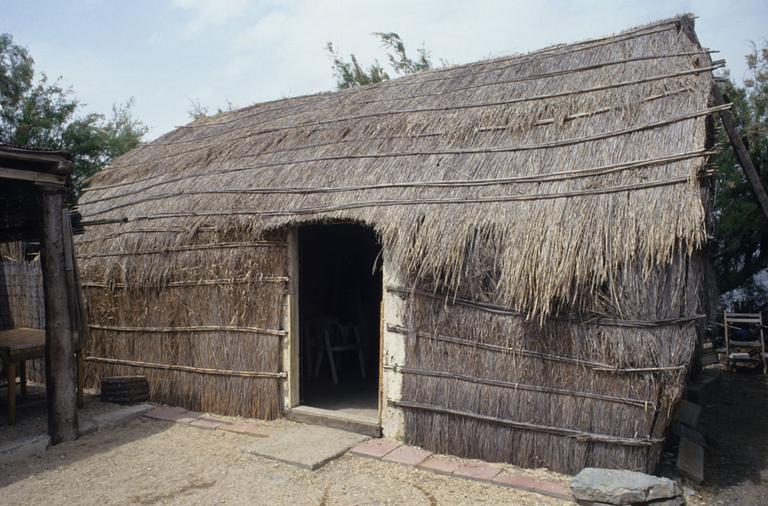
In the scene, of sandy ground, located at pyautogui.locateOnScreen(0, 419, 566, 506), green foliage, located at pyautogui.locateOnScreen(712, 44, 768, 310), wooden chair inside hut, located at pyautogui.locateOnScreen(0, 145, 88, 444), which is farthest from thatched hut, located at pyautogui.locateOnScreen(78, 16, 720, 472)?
green foliage, located at pyautogui.locateOnScreen(712, 44, 768, 310)

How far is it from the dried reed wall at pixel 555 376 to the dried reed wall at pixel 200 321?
180 centimetres

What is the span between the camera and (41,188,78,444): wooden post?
5.50 meters

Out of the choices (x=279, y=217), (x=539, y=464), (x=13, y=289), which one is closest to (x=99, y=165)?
(x=13, y=289)

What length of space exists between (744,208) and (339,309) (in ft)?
26.9

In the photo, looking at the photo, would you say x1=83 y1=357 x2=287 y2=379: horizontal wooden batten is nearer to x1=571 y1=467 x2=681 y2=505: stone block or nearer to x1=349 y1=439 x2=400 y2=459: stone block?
x1=349 y1=439 x2=400 y2=459: stone block

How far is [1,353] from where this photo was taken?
5.87 meters

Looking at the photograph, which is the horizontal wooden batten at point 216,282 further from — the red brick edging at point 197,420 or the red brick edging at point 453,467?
the red brick edging at point 453,467

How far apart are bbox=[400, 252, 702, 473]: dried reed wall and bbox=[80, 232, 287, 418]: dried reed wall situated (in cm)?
180

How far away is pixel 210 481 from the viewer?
4.75 m

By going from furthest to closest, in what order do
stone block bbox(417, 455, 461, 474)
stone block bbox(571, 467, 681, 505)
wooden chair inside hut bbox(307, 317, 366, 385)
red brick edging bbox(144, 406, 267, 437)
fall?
wooden chair inside hut bbox(307, 317, 366, 385) → red brick edging bbox(144, 406, 267, 437) → stone block bbox(417, 455, 461, 474) → stone block bbox(571, 467, 681, 505)

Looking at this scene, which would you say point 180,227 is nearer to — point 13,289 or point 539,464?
point 13,289

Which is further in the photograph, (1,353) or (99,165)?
(99,165)

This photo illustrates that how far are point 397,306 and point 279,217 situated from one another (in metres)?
1.70

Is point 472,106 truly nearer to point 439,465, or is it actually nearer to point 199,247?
point 199,247
